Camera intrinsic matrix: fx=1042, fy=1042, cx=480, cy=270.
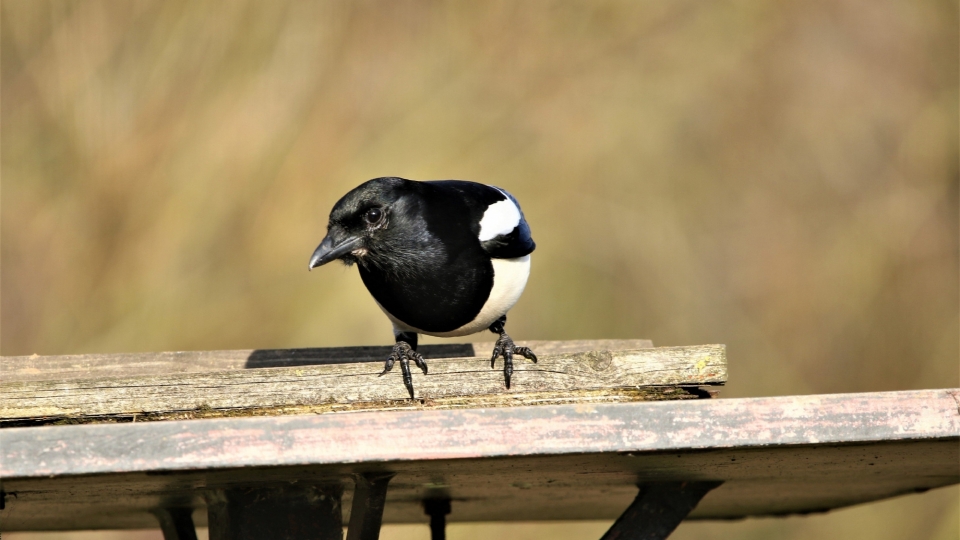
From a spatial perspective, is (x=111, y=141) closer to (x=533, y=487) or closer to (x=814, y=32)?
(x=533, y=487)

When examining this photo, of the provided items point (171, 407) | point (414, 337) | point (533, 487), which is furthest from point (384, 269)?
point (171, 407)

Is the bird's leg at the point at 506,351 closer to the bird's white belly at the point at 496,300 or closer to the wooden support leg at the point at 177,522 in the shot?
the bird's white belly at the point at 496,300

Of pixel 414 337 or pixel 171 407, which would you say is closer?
pixel 171 407

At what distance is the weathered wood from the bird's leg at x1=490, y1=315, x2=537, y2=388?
2 cm

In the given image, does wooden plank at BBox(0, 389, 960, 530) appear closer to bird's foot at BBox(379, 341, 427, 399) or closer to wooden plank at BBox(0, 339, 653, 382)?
bird's foot at BBox(379, 341, 427, 399)

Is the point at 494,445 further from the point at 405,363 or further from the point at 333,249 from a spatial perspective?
the point at 333,249

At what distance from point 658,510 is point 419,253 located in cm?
81

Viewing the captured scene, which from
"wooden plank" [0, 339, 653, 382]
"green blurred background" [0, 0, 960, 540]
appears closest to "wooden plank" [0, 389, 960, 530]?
"wooden plank" [0, 339, 653, 382]

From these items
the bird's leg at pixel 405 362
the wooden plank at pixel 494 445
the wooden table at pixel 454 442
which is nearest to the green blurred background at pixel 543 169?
the wooden table at pixel 454 442

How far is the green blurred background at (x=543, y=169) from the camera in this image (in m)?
4.07

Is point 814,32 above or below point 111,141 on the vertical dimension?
above

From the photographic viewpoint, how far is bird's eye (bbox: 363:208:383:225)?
2.47m

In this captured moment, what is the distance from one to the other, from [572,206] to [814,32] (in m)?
1.55

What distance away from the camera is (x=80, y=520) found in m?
2.71
